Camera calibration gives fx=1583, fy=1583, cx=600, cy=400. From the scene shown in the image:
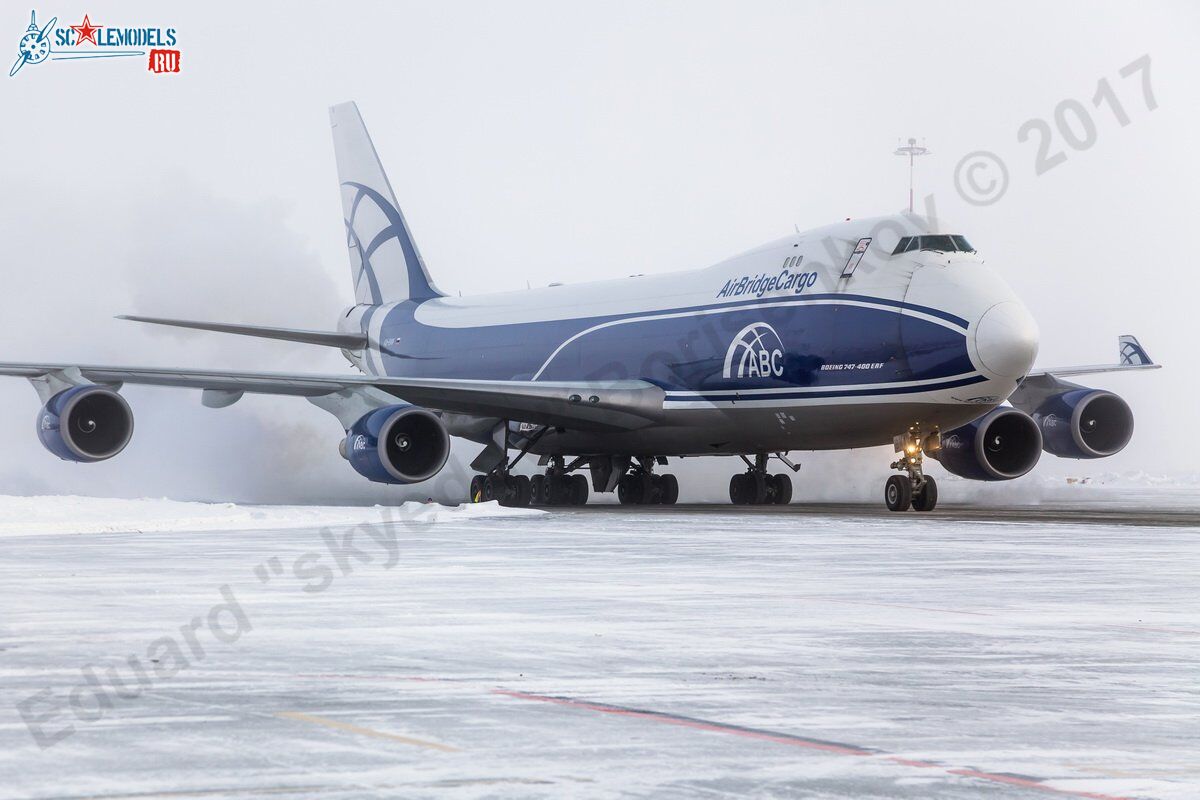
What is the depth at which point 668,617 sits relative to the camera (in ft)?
29.8

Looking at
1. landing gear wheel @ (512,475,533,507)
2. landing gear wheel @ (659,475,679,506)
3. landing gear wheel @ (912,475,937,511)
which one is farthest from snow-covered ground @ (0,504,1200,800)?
landing gear wheel @ (659,475,679,506)

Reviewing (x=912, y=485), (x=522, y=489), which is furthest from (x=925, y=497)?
(x=522, y=489)

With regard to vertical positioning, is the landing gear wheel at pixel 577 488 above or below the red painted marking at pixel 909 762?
below

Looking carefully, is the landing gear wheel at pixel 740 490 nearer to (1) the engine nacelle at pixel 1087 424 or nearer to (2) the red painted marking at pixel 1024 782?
(1) the engine nacelle at pixel 1087 424

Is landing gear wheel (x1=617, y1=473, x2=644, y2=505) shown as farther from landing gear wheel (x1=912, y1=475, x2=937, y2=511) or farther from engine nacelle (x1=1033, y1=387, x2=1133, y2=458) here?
landing gear wheel (x1=912, y1=475, x2=937, y2=511)

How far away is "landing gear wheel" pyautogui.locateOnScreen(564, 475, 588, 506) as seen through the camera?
30344 millimetres

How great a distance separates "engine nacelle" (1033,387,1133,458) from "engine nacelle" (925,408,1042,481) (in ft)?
2.01

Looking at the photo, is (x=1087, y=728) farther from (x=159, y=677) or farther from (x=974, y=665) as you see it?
(x=159, y=677)

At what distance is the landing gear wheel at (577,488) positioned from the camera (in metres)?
30.3

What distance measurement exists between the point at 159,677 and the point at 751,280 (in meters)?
19.4

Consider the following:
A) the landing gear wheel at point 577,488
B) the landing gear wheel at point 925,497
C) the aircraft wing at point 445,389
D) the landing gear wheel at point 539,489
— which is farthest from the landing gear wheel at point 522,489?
the landing gear wheel at point 925,497

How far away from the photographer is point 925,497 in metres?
23.3

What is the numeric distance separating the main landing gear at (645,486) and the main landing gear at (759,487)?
212 cm

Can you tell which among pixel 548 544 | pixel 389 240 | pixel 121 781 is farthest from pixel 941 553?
pixel 389 240
